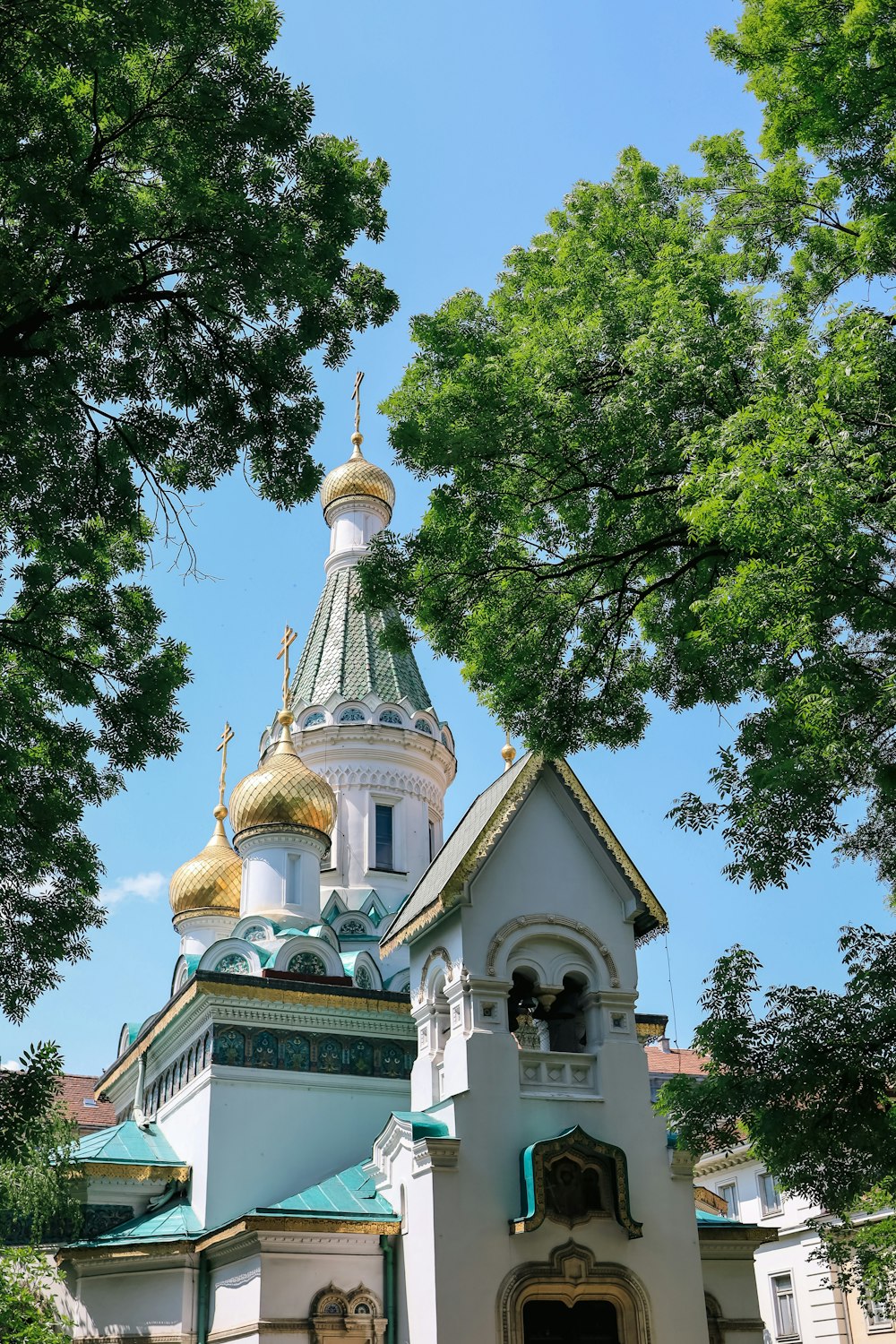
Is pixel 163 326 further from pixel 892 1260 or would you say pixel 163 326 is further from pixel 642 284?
pixel 892 1260

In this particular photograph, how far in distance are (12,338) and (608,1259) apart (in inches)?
397

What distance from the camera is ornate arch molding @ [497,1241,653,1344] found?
37.1 feet

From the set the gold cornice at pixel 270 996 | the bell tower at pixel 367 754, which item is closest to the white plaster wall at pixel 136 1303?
the gold cornice at pixel 270 996

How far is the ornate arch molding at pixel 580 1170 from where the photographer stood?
11.6 metres

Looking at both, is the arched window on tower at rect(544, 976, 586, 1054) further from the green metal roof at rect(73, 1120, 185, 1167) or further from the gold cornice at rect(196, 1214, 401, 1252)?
A: the green metal roof at rect(73, 1120, 185, 1167)

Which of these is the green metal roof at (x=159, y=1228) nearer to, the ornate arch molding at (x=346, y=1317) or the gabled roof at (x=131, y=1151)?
the gabled roof at (x=131, y=1151)

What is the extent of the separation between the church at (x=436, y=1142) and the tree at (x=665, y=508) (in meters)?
1.46

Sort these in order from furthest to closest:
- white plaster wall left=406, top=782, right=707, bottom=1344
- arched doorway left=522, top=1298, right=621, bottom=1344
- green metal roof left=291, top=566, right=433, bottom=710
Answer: green metal roof left=291, top=566, right=433, bottom=710, arched doorway left=522, top=1298, right=621, bottom=1344, white plaster wall left=406, top=782, right=707, bottom=1344

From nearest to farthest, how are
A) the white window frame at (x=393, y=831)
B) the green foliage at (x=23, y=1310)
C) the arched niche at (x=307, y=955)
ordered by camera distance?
1. the green foliage at (x=23, y=1310)
2. the arched niche at (x=307, y=955)
3. the white window frame at (x=393, y=831)

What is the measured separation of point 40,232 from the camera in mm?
6324

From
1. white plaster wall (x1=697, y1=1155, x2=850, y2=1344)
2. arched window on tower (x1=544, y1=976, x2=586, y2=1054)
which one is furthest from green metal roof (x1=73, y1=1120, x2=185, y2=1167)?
white plaster wall (x1=697, y1=1155, x2=850, y2=1344)

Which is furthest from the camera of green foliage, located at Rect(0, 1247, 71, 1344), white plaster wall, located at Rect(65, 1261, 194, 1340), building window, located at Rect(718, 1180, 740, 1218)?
building window, located at Rect(718, 1180, 740, 1218)

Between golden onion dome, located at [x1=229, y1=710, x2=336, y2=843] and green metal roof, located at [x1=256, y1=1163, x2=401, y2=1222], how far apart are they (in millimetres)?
6385

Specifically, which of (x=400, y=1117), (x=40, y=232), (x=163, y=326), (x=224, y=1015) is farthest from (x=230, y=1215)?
(x=40, y=232)
